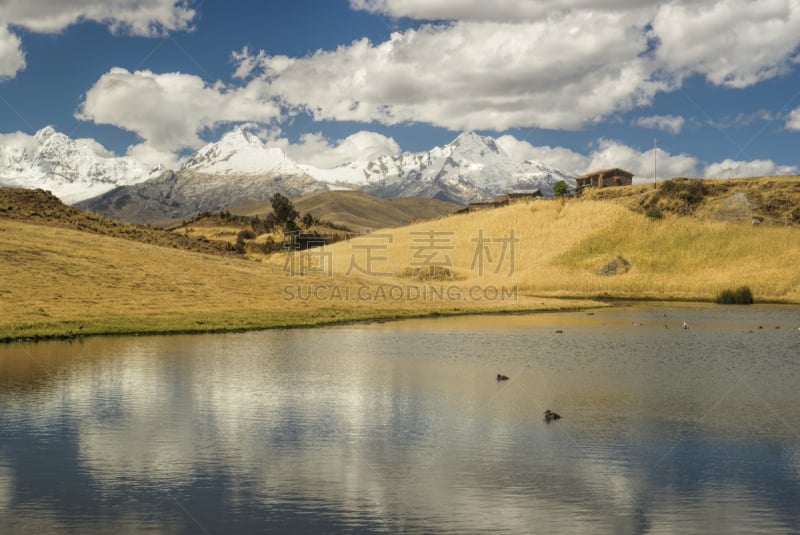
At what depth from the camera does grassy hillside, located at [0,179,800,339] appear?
57.5 m

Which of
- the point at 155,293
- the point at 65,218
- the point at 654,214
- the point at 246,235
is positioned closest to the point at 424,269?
the point at 654,214

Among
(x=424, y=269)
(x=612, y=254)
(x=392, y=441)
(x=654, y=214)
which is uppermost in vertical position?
(x=654, y=214)

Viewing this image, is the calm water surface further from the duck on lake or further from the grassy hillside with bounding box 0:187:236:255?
the grassy hillside with bounding box 0:187:236:255

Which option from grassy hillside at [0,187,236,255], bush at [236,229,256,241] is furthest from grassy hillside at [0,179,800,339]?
bush at [236,229,256,241]

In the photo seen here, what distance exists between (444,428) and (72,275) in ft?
157

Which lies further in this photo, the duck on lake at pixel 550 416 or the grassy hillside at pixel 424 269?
the grassy hillside at pixel 424 269

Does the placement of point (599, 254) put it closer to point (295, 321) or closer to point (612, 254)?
point (612, 254)

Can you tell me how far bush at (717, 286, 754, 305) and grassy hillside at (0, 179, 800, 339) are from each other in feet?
16.9

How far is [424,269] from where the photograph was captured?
112 m

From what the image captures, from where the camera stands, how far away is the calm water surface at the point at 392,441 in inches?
639

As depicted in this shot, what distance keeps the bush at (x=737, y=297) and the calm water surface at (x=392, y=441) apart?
4995 cm

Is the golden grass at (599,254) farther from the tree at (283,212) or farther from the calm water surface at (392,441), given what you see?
the calm water surface at (392,441)

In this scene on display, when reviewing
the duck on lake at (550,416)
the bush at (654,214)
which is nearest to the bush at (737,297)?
the bush at (654,214)

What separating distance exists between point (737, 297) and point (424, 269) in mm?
42389
